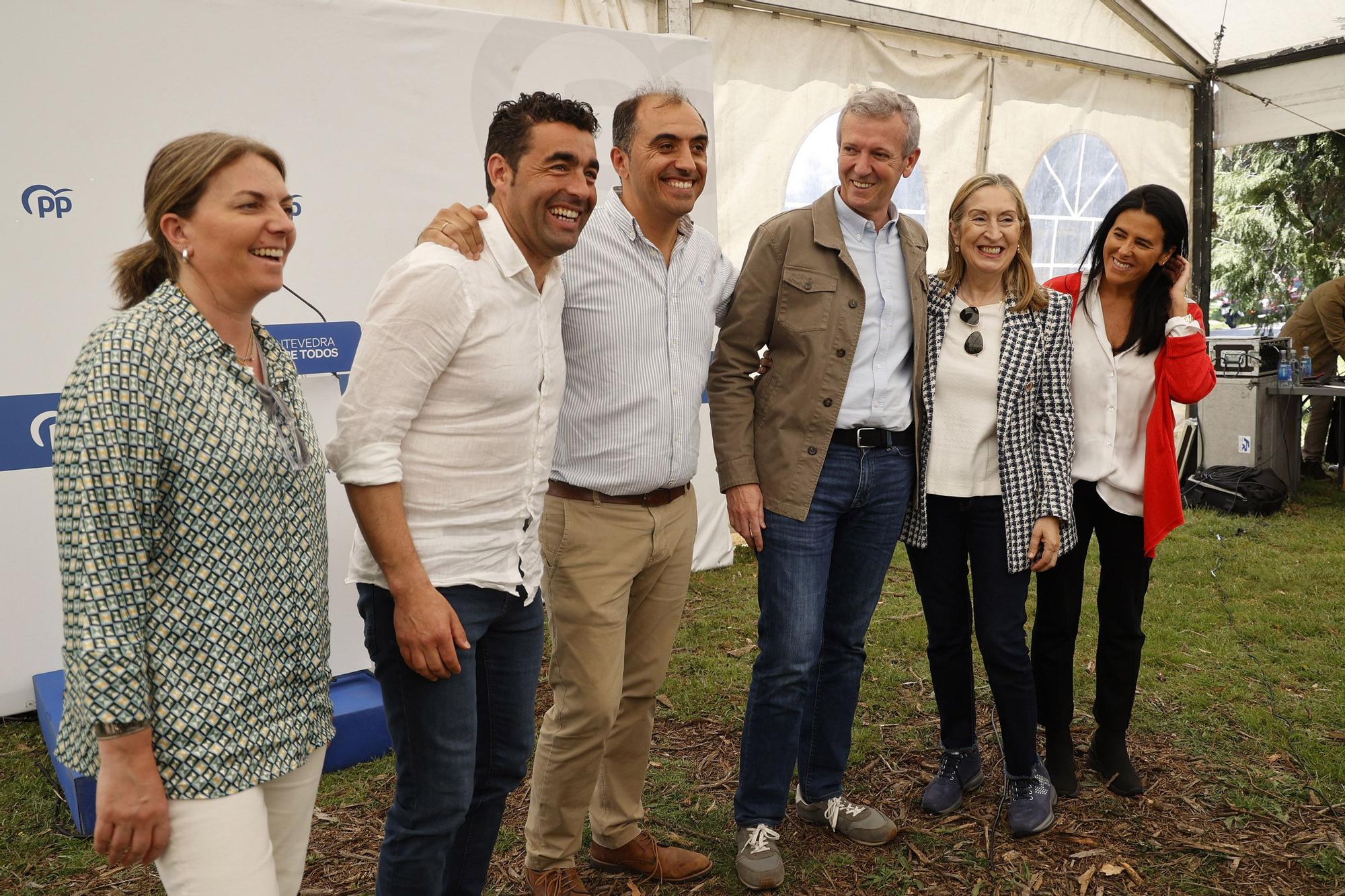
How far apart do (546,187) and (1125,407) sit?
2.16 meters

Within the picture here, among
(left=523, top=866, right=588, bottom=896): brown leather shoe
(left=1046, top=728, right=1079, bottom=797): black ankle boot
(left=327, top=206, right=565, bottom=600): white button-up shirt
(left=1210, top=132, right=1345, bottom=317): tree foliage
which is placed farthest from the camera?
(left=1210, top=132, right=1345, bottom=317): tree foliage

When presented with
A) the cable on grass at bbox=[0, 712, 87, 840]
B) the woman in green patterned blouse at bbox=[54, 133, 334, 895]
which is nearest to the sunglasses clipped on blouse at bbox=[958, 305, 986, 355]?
the woman in green patterned blouse at bbox=[54, 133, 334, 895]

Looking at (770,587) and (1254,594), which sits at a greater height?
(770,587)

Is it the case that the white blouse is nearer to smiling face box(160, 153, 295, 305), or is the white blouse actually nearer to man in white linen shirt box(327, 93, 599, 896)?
man in white linen shirt box(327, 93, 599, 896)

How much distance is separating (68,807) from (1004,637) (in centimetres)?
323

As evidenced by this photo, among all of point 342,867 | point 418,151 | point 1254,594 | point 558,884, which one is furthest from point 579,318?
point 1254,594

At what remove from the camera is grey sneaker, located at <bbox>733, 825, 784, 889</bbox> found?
9.50ft

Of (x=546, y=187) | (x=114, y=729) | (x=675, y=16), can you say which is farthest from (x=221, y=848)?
(x=675, y=16)

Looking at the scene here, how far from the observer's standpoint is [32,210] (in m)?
Result: 3.79

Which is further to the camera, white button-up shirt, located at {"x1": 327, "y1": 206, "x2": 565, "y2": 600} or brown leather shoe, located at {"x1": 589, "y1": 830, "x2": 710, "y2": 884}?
brown leather shoe, located at {"x1": 589, "y1": 830, "x2": 710, "y2": 884}

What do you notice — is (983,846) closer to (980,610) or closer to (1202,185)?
(980,610)

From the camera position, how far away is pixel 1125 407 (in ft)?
10.7

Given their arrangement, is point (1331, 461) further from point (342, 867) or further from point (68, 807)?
point (68, 807)

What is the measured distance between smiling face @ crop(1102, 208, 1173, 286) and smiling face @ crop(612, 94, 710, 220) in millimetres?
1531
